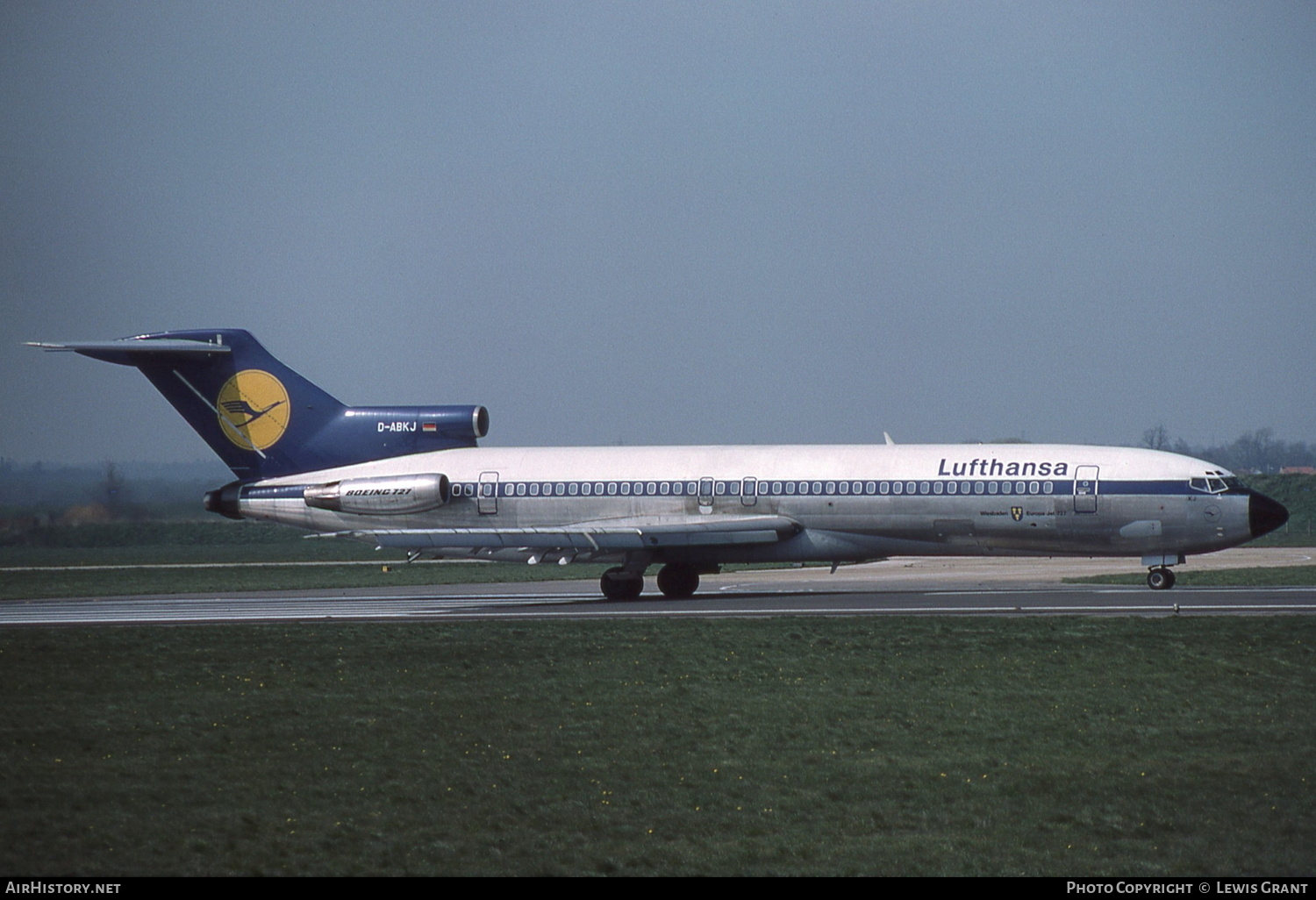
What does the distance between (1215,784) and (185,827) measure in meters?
9.04

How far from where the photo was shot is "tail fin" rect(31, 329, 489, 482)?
41.3 metres

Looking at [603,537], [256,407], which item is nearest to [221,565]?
[256,407]

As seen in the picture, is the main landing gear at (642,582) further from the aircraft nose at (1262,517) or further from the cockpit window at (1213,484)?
the aircraft nose at (1262,517)

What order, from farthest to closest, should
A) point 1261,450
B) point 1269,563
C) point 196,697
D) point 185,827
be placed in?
point 1261,450
point 1269,563
point 196,697
point 185,827

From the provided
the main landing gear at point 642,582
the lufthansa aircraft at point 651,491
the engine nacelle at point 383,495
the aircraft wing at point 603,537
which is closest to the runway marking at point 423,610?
the main landing gear at point 642,582

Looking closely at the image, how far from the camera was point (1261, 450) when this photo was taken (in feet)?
653

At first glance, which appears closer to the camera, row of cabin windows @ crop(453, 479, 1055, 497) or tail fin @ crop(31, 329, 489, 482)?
row of cabin windows @ crop(453, 479, 1055, 497)

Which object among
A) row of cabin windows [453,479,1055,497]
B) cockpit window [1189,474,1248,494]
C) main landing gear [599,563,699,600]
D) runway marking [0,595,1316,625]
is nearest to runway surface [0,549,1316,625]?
runway marking [0,595,1316,625]

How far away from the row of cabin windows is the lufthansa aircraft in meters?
0.05

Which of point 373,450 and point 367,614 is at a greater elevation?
point 373,450

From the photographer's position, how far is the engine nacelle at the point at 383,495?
129 ft

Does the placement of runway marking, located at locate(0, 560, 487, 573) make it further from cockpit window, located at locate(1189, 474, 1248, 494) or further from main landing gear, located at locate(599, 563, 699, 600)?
cockpit window, located at locate(1189, 474, 1248, 494)

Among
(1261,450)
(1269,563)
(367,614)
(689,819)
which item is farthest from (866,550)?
(1261,450)

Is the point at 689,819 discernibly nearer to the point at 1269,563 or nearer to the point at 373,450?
the point at 373,450
